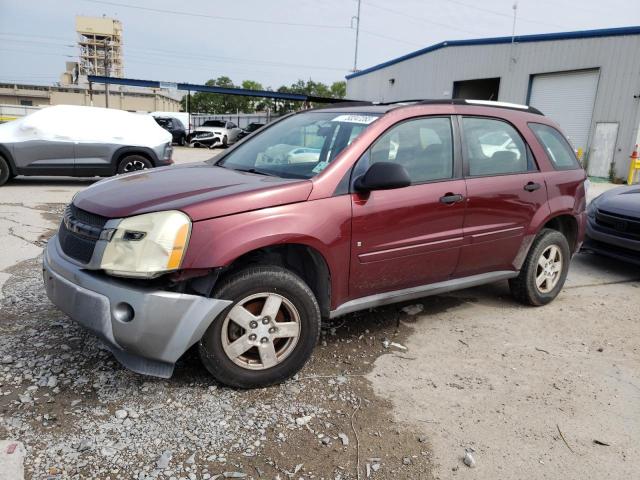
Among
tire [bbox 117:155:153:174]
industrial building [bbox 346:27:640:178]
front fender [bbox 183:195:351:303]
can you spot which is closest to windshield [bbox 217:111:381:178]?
front fender [bbox 183:195:351:303]

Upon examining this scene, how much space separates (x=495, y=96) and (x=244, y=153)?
2435 centimetres

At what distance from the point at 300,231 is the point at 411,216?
0.89m

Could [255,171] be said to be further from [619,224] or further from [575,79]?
[575,79]

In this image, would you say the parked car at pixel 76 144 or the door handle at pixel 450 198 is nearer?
the door handle at pixel 450 198

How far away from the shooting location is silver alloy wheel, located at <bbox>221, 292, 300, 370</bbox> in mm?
2861

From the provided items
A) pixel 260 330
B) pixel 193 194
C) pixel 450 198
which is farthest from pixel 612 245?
pixel 193 194

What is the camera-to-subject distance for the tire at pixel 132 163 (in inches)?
411

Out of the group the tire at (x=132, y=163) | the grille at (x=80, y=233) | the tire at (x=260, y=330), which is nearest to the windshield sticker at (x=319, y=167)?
the tire at (x=260, y=330)

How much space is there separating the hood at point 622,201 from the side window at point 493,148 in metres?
2.10

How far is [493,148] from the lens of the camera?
4.05 meters

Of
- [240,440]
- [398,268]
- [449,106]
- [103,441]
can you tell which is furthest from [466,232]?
[103,441]

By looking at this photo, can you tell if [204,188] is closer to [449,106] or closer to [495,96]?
[449,106]

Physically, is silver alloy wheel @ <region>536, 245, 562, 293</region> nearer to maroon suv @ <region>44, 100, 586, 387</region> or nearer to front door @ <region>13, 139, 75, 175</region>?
maroon suv @ <region>44, 100, 586, 387</region>

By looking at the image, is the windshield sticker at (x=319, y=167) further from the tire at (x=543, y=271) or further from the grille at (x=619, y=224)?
the grille at (x=619, y=224)
